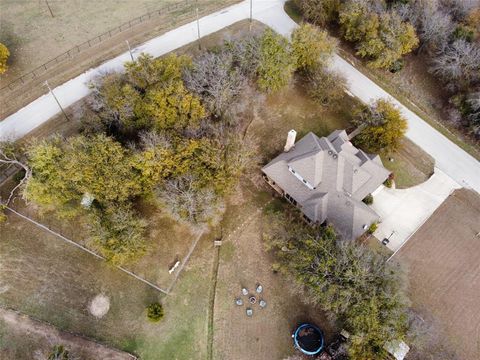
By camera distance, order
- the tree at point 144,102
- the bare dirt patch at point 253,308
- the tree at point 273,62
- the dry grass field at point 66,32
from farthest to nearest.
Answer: the dry grass field at point 66,32, the tree at point 273,62, the tree at point 144,102, the bare dirt patch at point 253,308

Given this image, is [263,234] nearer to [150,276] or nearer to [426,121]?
[150,276]

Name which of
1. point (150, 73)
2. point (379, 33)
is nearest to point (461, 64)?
point (379, 33)

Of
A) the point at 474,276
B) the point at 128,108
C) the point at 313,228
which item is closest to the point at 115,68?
the point at 128,108

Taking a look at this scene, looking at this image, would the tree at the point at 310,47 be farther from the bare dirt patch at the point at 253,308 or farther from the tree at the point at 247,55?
the bare dirt patch at the point at 253,308

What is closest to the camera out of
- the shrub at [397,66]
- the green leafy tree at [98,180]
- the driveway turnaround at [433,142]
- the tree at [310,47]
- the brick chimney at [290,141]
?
the green leafy tree at [98,180]

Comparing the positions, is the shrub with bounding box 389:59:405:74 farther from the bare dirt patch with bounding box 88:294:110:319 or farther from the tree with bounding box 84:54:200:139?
the bare dirt patch with bounding box 88:294:110:319

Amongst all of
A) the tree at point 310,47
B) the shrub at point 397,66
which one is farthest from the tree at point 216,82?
the shrub at point 397,66

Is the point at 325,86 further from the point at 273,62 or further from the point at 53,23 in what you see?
the point at 53,23
